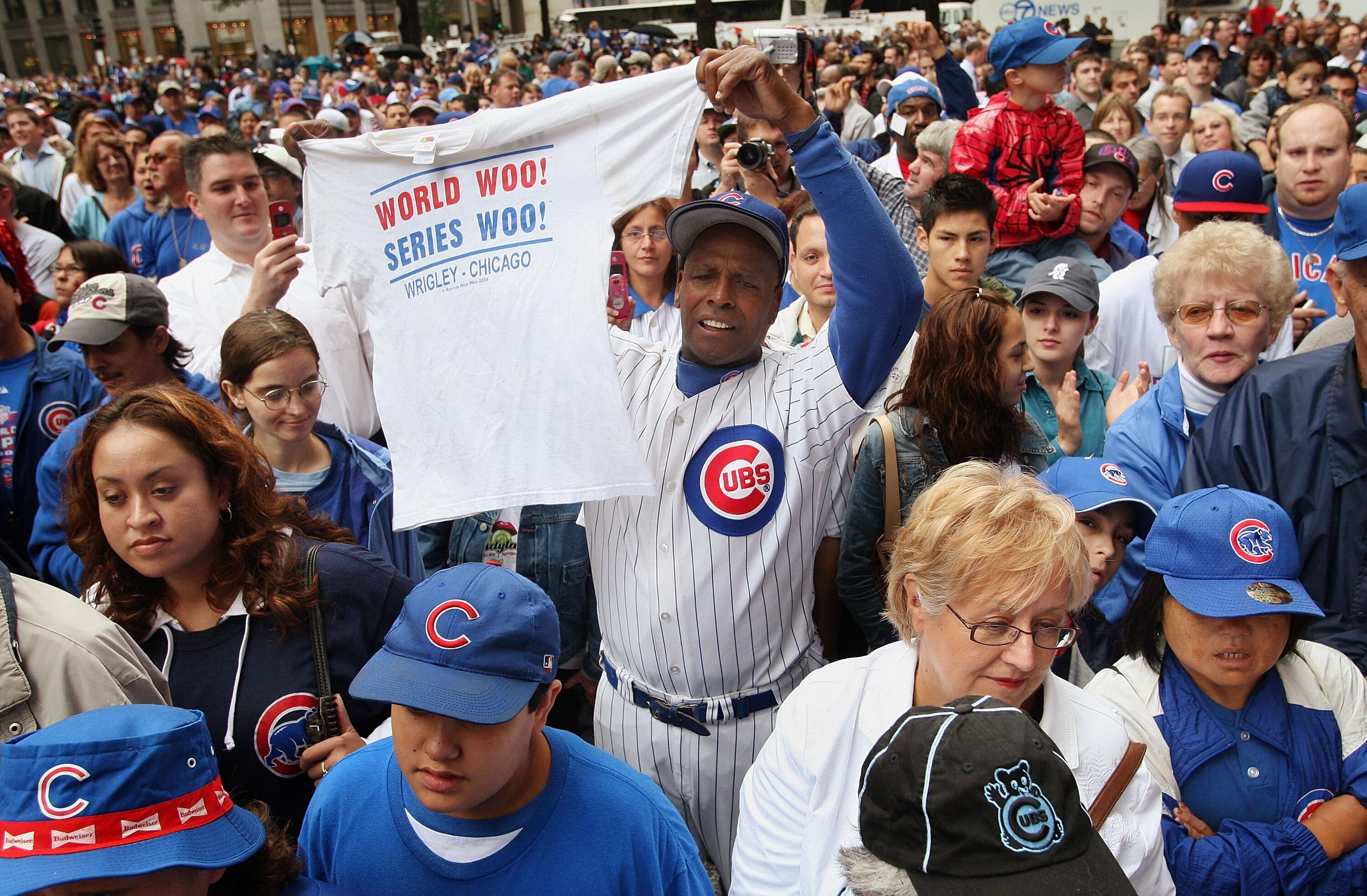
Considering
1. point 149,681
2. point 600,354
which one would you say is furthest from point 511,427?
point 149,681

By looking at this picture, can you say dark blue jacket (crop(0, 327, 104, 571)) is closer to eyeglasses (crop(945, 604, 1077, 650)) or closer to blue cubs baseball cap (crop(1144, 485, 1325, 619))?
eyeglasses (crop(945, 604, 1077, 650))

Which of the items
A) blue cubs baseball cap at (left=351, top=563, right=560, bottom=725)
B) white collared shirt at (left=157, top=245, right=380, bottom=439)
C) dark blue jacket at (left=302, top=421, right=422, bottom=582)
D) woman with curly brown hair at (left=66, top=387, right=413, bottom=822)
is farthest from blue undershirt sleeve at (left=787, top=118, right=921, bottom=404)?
white collared shirt at (left=157, top=245, right=380, bottom=439)

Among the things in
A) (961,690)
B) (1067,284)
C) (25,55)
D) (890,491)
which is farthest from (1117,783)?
(25,55)

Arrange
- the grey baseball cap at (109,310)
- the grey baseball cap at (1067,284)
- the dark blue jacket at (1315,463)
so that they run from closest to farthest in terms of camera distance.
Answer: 1. the dark blue jacket at (1315,463)
2. the grey baseball cap at (109,310)
3. the grey baseball cap at (1067,284)

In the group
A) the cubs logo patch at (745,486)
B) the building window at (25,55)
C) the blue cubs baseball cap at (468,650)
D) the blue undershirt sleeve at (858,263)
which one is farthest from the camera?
the building window at (25,55)

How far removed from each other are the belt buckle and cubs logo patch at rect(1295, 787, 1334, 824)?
1.41 meters

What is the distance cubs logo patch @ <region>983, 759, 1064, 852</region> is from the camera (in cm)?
126

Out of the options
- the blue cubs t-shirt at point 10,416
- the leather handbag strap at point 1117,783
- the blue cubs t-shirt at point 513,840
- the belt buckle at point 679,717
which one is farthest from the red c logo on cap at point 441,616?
the blue cubs t-shirt at point 10,416

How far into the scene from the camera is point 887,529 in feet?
9.95

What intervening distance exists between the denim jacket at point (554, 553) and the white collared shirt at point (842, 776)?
4.44ft

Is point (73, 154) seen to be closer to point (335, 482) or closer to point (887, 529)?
point (335, 482)

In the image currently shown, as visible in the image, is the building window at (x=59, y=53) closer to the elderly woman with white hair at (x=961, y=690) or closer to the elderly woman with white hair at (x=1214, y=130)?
the elderly woman with white hair at (x=1214, y=130)

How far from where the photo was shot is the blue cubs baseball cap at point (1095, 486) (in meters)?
3.04

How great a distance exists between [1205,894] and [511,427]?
6.50 feet
